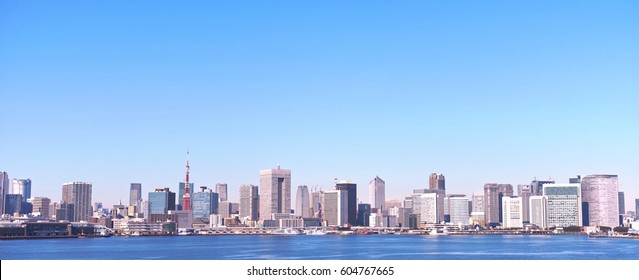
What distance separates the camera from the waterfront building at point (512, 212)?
11238cm

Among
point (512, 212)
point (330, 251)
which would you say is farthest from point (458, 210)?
point (330, 251)

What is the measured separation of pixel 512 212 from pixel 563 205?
304 inches

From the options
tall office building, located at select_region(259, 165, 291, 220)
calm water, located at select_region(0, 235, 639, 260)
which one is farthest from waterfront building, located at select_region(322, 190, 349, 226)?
calm water, located at select_region(0, 235, 639, 260)

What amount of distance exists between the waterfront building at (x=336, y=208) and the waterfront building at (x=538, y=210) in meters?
27.1

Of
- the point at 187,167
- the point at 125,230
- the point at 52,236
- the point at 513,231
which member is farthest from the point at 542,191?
the point at 52,236

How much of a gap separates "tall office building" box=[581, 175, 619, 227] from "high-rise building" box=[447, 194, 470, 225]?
58.9 ft

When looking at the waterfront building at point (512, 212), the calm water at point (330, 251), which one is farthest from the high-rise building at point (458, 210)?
the calm water at point (330, 251)

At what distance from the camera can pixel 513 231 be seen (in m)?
98.1

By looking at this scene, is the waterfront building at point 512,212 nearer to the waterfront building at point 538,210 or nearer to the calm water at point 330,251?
the waterfront building at point 538,210

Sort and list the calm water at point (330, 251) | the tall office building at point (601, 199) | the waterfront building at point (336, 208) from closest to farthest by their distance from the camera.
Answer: the calm water at point (330, 251) < the tall office building at point (601, 199) < the waterfront building at point (336, 208)

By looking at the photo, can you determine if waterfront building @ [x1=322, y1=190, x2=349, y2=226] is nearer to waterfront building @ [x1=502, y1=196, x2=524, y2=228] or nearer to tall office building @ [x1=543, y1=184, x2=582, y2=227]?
waterfront building @ [x1=502, y1=196, x2=524, y2=228]
